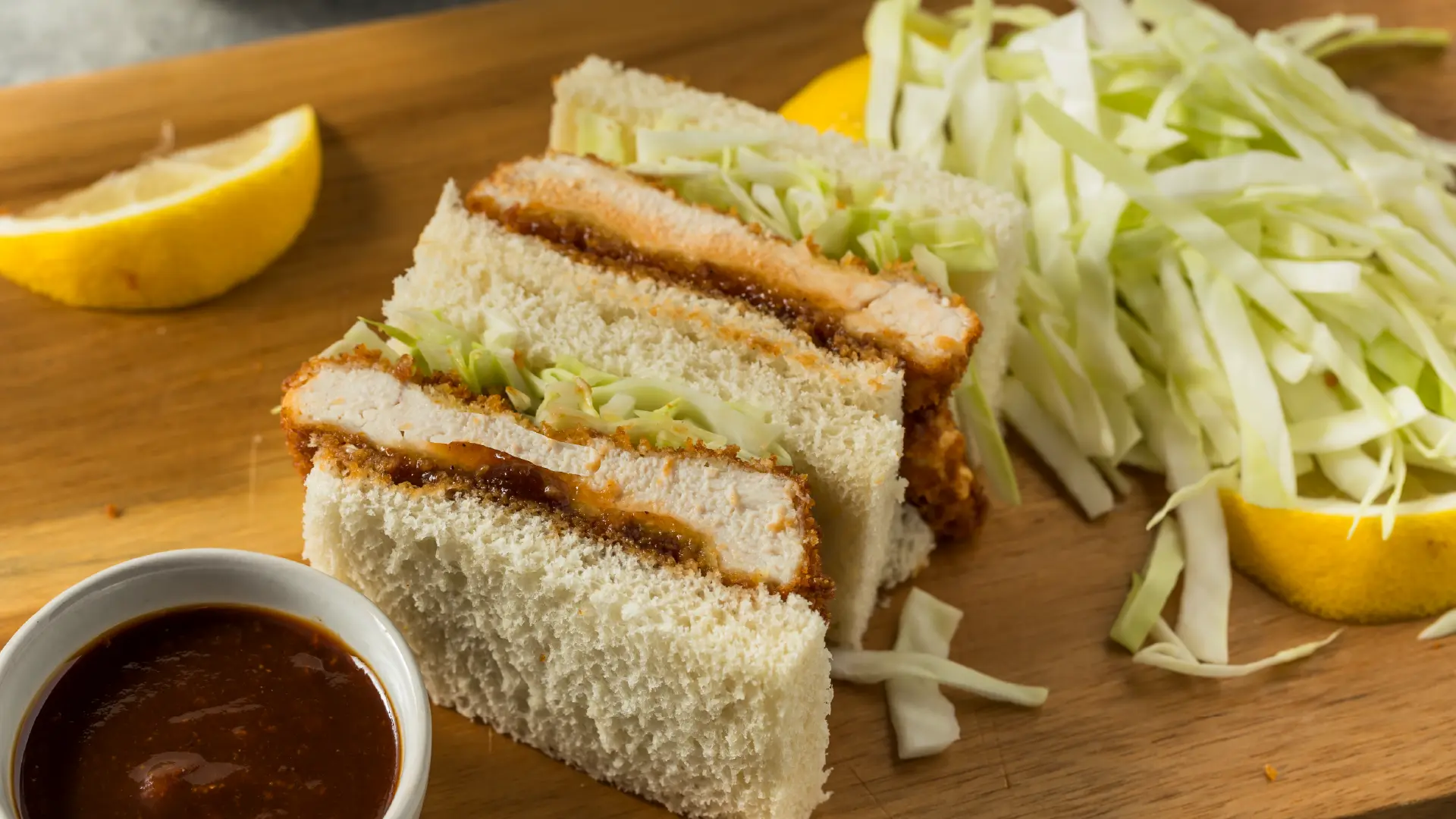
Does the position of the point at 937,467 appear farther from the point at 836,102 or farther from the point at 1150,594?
the point at 836,102

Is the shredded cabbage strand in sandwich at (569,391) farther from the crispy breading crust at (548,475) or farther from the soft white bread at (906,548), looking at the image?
the soft white bread at (906,548)

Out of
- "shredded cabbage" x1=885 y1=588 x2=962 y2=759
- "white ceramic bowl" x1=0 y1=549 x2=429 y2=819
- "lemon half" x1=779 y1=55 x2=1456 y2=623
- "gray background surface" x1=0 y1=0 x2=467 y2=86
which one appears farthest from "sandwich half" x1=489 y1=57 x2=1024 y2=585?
"gray background surface" x1=0 y1=0 x2=467 y2=86

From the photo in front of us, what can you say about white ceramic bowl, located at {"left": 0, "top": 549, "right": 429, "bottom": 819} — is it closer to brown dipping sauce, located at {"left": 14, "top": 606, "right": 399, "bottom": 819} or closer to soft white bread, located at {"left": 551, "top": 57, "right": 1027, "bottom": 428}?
brown dipping sauce, located at {"left": 14, "top": 606, "right": 399, "bottom": 819}

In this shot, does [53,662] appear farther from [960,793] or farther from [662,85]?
[662,85]

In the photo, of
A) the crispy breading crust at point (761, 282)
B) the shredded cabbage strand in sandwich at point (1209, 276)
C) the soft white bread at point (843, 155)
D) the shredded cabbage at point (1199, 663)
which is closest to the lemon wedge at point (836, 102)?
the shredded cabbage strand in sandwich at point (1209, 276)

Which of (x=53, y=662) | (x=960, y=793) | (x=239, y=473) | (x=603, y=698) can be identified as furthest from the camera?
(x=239, y=473)

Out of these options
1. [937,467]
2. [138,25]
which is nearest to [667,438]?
[937,467]

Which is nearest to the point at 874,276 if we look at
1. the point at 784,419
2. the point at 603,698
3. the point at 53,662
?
the point at 784,419

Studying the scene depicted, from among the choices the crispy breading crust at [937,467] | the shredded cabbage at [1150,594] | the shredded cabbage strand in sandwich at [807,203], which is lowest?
the shredded cabbage at [1150,594]
